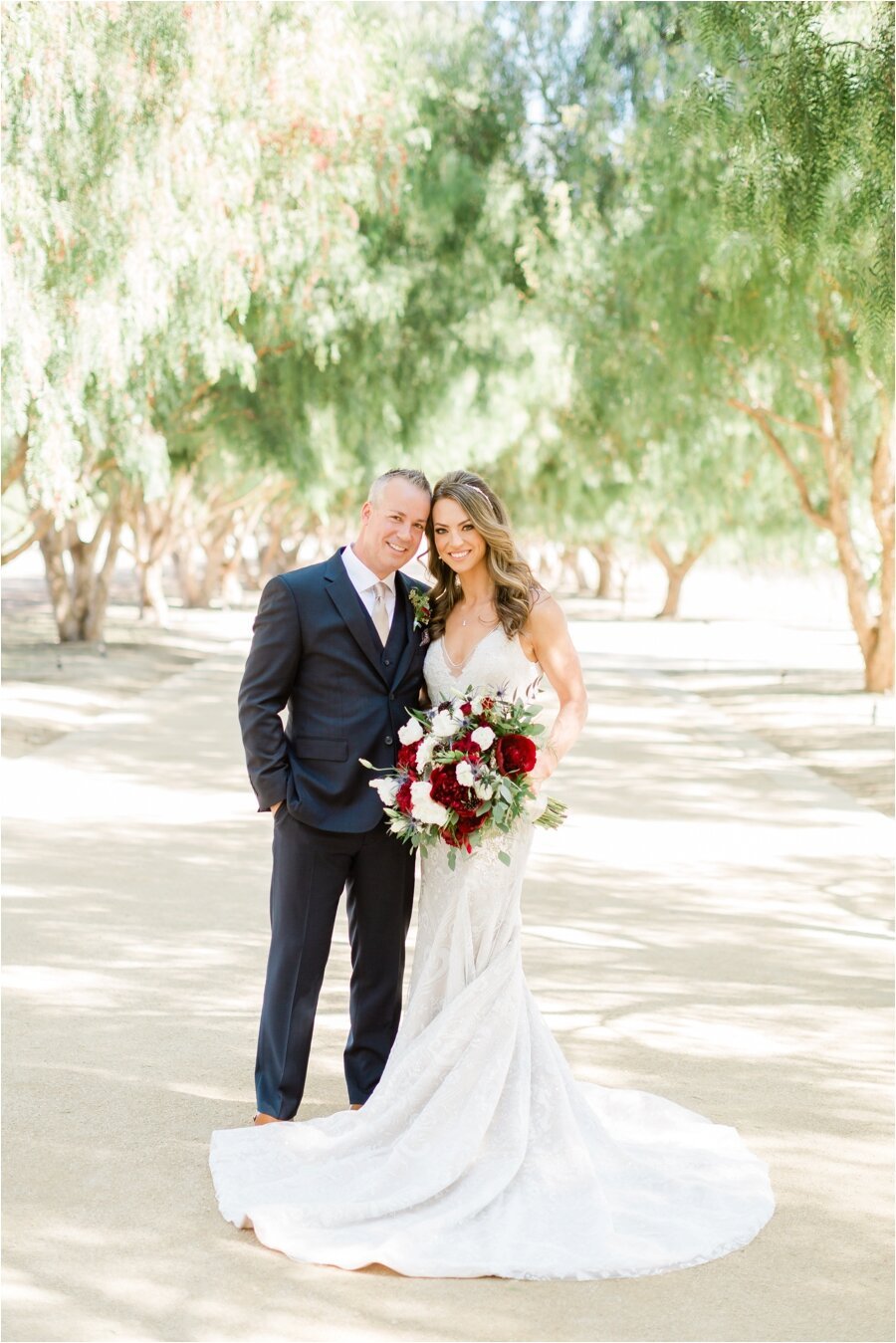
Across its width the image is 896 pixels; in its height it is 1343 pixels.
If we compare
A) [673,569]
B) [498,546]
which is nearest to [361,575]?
[498,546]

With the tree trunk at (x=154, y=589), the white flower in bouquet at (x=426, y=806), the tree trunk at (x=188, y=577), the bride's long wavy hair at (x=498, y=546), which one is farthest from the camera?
the tree trunk at (x=188, y=577)

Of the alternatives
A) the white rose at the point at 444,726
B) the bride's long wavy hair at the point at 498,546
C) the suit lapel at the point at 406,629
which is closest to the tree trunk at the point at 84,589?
the suit lapel at the point at 406,629

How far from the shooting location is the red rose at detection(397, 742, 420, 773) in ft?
14.9

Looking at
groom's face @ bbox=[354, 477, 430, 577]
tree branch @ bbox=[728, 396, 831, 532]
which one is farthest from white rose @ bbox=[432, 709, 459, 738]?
tree branch @ bbox=[728, 396, 831, 532]

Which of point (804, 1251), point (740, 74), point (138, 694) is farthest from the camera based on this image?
point (138, 694)

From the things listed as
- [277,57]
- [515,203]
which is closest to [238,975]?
[277,57]

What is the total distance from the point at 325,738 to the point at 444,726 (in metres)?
0.55

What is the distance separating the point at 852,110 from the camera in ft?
28.6

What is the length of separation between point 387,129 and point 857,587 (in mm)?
9520

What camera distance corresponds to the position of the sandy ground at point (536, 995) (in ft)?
12.3

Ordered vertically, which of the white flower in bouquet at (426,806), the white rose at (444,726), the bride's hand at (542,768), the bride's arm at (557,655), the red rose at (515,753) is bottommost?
the white flower in bouquet at (426,806)

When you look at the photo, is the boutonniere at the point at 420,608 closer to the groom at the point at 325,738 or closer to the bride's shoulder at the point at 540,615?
A: the groom at the point at 325,738

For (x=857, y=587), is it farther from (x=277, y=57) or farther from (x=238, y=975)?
(x=238, y=975)

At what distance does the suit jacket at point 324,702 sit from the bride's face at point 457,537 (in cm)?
35
